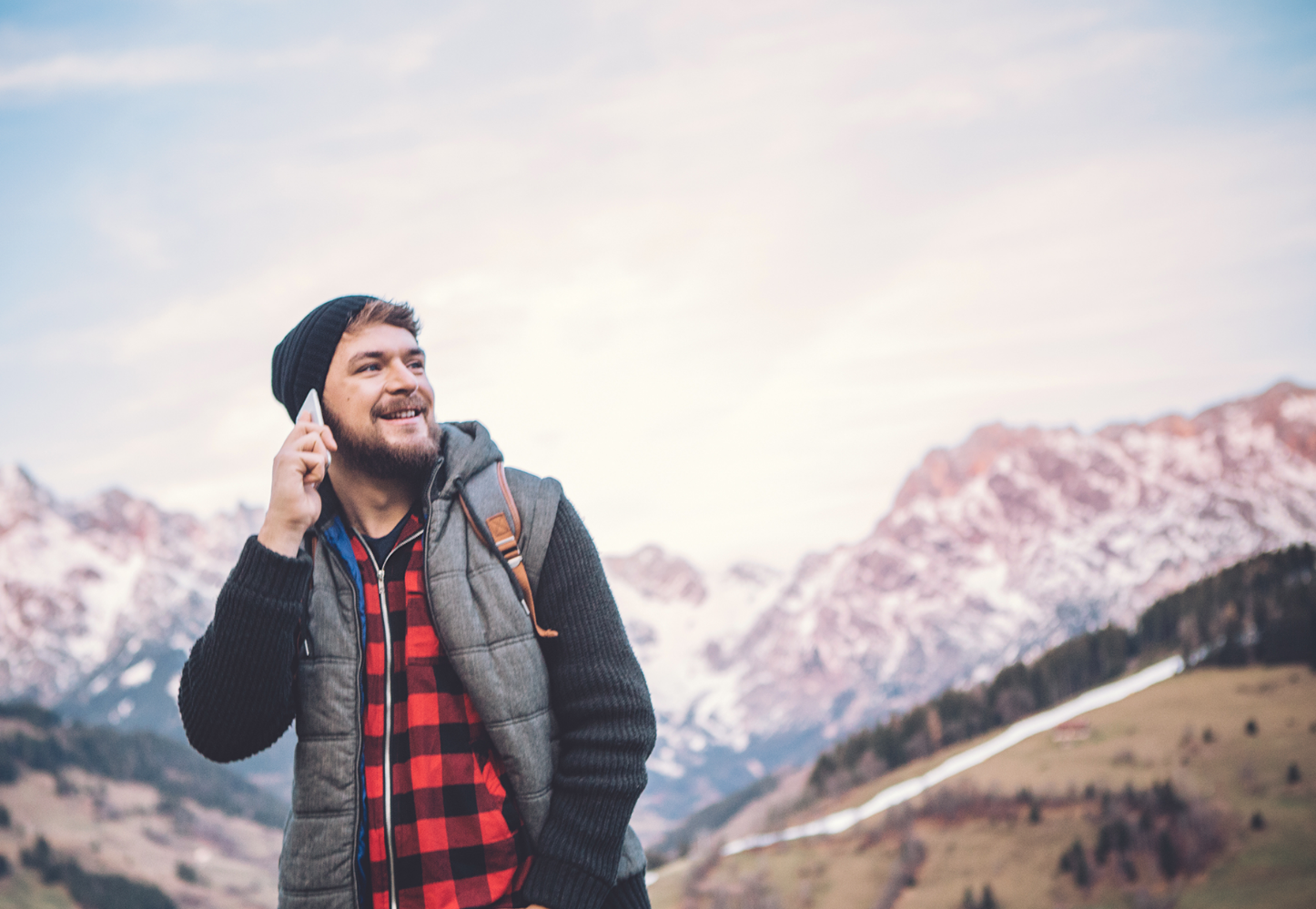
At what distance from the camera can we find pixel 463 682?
12.6 ft

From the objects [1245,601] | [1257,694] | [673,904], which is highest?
[1245,601]

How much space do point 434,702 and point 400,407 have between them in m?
1.27

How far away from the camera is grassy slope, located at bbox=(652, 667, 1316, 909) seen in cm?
7644

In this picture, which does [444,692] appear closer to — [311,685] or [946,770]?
[311,685]

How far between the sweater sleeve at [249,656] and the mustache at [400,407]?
719 millimetres

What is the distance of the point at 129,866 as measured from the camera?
6063 inches

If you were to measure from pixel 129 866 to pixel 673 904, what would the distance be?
104m

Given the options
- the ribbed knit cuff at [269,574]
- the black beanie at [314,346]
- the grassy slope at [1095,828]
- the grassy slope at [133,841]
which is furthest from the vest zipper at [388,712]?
the grassy slope at [133,841]

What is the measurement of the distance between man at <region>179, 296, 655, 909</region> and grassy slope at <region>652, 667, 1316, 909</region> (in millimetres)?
74342

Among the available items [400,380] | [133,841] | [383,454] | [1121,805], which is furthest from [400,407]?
[133,841]

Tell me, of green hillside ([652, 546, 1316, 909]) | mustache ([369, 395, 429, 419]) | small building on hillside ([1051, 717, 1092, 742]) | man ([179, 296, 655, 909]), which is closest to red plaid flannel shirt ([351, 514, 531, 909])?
man ([179, 296, 655, 909])

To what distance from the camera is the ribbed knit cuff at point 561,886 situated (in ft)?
12.1

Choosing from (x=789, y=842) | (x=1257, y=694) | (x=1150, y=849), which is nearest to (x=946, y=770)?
(x=789, y=842)

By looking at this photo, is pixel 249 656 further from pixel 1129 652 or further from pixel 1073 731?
pixel 1129 652
